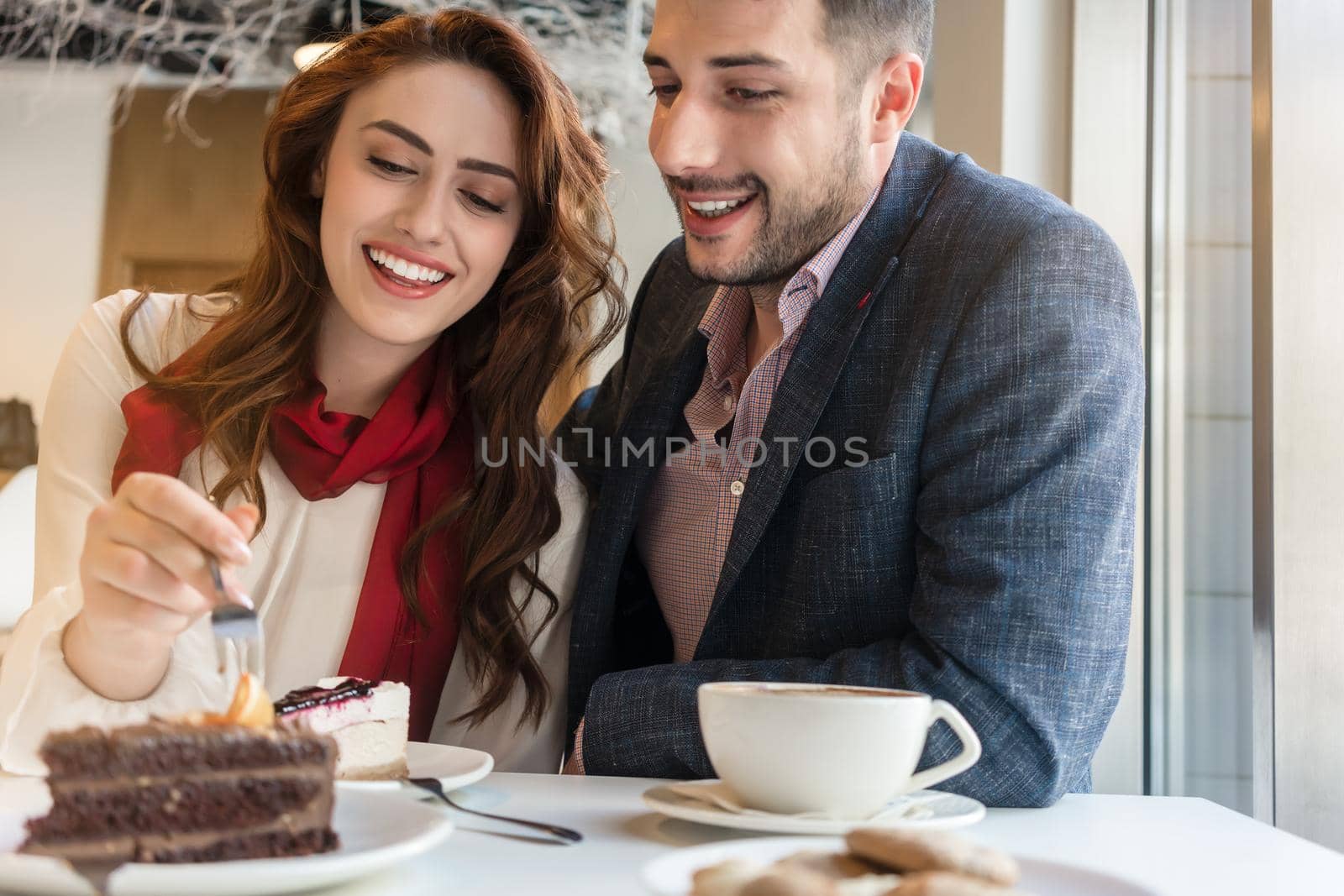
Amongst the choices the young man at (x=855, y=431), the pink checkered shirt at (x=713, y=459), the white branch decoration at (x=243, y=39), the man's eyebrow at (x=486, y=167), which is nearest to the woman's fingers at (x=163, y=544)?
the young man at (x=855, y=431)

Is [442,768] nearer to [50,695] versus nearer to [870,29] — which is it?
[50,695]

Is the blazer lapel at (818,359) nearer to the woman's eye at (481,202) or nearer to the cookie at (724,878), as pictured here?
the woman's eye at (481,202)

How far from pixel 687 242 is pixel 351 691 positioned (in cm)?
75

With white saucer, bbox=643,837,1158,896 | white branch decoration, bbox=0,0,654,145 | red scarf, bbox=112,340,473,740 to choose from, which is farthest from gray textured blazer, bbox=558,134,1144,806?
white branch decoration, bbox=0,0,654,145

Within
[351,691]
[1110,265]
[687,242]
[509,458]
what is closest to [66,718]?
[351,691]

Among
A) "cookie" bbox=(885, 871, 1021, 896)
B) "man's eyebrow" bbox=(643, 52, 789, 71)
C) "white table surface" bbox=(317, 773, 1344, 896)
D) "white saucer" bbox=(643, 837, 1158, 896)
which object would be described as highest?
"man's eyebrow" bbox=(643, 52, 789, 71)

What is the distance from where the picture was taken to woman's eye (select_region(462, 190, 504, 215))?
1778mm

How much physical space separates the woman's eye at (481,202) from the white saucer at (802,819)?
106cm

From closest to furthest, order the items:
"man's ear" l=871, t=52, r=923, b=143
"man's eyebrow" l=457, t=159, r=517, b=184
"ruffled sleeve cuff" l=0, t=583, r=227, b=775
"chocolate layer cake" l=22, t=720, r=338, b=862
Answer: "chocolate layer cake" l=22, t=720, r=338, b=862 < "ruffled sleeve cuff" l=0, t=583, r=227, b=775 < "man's ear" l=871, t=52, r=923, b=143 < "man's eyebrow" l=457, t=159, r=517, b=184

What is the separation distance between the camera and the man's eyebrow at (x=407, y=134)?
1.72m

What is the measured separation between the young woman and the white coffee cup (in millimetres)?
864

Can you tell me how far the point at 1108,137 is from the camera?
2.58 m

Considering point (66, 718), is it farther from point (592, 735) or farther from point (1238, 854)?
point (1238, 854)

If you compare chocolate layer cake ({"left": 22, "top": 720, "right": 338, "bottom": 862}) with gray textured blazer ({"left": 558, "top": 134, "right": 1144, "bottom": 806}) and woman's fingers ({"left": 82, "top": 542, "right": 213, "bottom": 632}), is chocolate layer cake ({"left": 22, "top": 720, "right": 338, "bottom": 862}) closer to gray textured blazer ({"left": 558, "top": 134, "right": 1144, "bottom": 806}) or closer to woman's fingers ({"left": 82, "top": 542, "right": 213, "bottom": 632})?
woman's fingers ({"left": 82, "top": 542, "right": 213, "bottom": 632})
